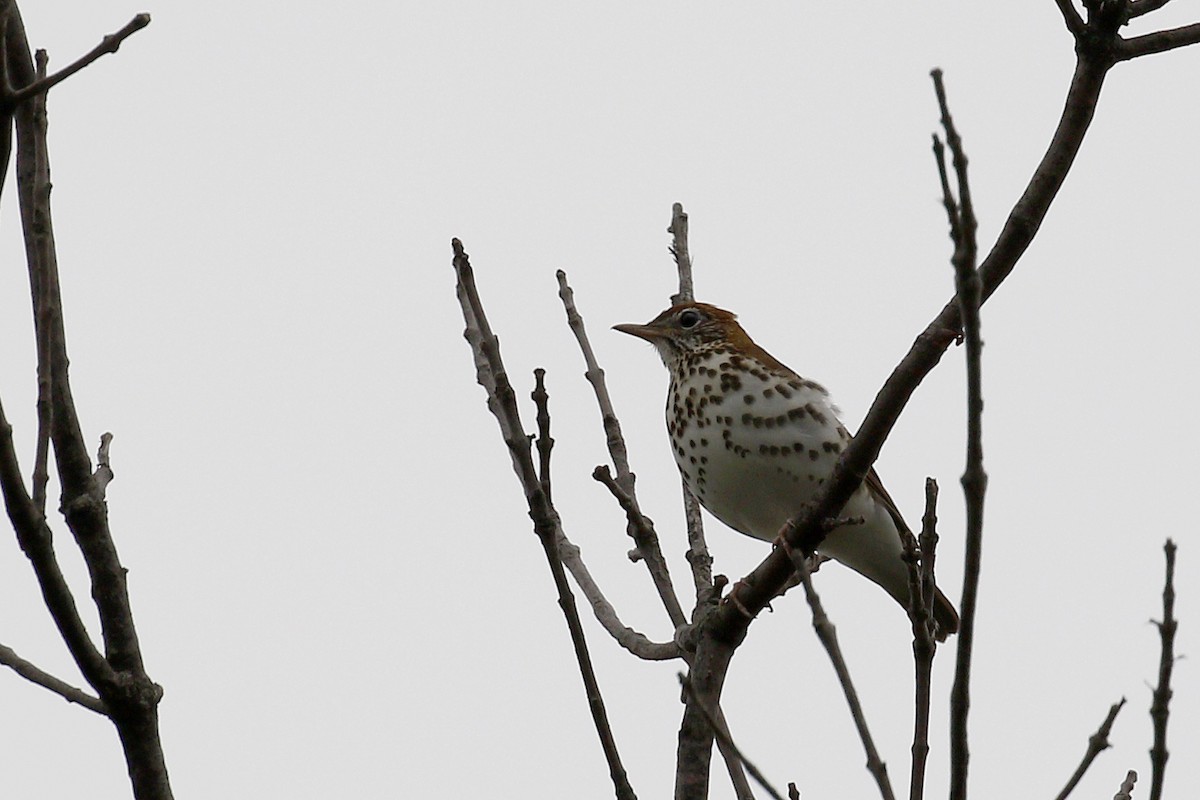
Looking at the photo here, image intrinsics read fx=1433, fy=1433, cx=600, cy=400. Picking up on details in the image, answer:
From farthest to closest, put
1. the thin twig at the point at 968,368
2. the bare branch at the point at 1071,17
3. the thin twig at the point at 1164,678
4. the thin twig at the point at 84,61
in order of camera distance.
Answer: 1. the bare branch at the point at 1071,17
2. the thin twig at the point at 84,61
3. the thin twig at the point at 1164,678
4. the thin twig at the point at 968,368

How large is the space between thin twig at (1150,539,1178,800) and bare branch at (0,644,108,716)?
2042 mm

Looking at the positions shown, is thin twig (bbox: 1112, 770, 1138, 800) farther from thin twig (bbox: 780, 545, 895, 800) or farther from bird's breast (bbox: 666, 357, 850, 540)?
bird's breast (bbox: 666, 357, 850, 540)

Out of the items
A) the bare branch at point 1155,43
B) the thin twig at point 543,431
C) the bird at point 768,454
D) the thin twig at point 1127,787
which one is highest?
the bird at point 768,454

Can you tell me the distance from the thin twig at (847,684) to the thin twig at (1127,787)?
1079 millimetres

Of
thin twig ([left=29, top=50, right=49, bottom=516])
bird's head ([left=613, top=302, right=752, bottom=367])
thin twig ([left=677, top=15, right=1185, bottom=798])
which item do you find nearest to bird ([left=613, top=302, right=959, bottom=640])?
bird's head ([left=613, top=302, right=752, bottom=367])

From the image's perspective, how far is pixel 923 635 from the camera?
280 cm

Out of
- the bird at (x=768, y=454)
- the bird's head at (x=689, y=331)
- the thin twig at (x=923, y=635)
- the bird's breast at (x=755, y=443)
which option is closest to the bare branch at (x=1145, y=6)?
the thin twig at (x=923, y=635)

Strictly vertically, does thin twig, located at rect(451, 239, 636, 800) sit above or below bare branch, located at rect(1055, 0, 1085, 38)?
below

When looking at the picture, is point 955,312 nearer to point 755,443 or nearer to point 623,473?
Answer: point 623,473

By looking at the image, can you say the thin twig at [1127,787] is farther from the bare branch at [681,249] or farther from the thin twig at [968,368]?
the bare branch at [681,249]

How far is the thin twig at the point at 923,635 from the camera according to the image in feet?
8.62

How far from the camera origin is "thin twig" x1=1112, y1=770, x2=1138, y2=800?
3.27 m

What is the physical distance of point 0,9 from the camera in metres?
2.82

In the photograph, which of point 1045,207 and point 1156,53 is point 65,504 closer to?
point 1045,207
